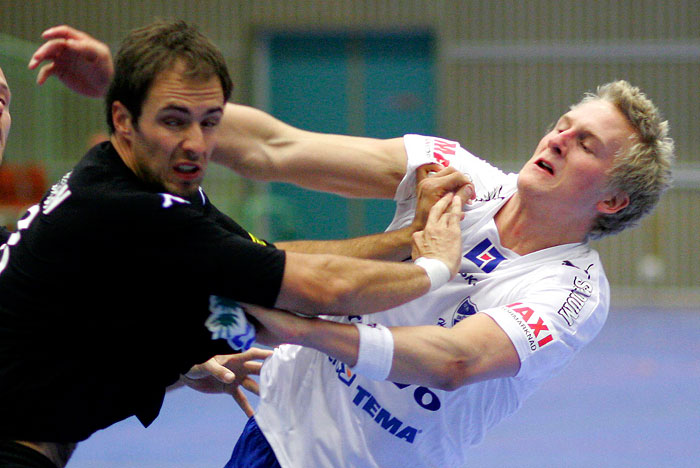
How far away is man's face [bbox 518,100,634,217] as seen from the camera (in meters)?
3.13

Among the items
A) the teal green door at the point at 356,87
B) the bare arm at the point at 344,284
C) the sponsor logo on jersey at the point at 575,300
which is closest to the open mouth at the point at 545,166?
the sponsor logo on jersey at the point at 575,300

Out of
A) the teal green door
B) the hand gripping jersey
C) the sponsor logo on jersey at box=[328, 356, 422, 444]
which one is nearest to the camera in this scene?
the hand gripping jersey

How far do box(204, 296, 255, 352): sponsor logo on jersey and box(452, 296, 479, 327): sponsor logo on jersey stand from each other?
85 cm

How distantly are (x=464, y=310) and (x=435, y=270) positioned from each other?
1.33 feet

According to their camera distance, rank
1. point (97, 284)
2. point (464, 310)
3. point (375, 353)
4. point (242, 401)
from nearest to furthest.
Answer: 1. point (97, 284)
2. point (375, 353)
3. point (464, 310)
4. point (242, 401)

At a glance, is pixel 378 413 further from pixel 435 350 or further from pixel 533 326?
pixel 533 326

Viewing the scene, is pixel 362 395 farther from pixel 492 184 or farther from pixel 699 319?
pixel 699 319

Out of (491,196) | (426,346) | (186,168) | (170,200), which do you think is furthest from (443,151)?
(170,200)

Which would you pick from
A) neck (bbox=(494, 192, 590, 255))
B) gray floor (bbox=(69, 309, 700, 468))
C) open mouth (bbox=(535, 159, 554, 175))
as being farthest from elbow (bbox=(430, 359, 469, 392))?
gray floor (bbox=(69, 309, 700, 468))

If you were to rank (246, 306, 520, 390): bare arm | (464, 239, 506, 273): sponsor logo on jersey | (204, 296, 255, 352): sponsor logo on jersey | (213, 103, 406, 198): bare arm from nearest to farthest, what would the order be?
(204, 296, 255, 352): sponsor logo on jersey, (246, 306, 520, 390): bare arm, (464, 239, 506, 273): sponsor logo on jersey, (213, 103, 406, 198): bare arm

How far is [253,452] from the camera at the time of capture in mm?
3217

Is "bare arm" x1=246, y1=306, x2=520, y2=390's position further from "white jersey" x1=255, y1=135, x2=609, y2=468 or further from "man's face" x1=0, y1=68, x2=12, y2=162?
"man's face" x1=0, y1=68, x2=12, y2=162

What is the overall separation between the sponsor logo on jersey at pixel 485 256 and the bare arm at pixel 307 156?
16.6 inches

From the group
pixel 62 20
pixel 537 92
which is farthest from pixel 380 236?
pixel 62 20
